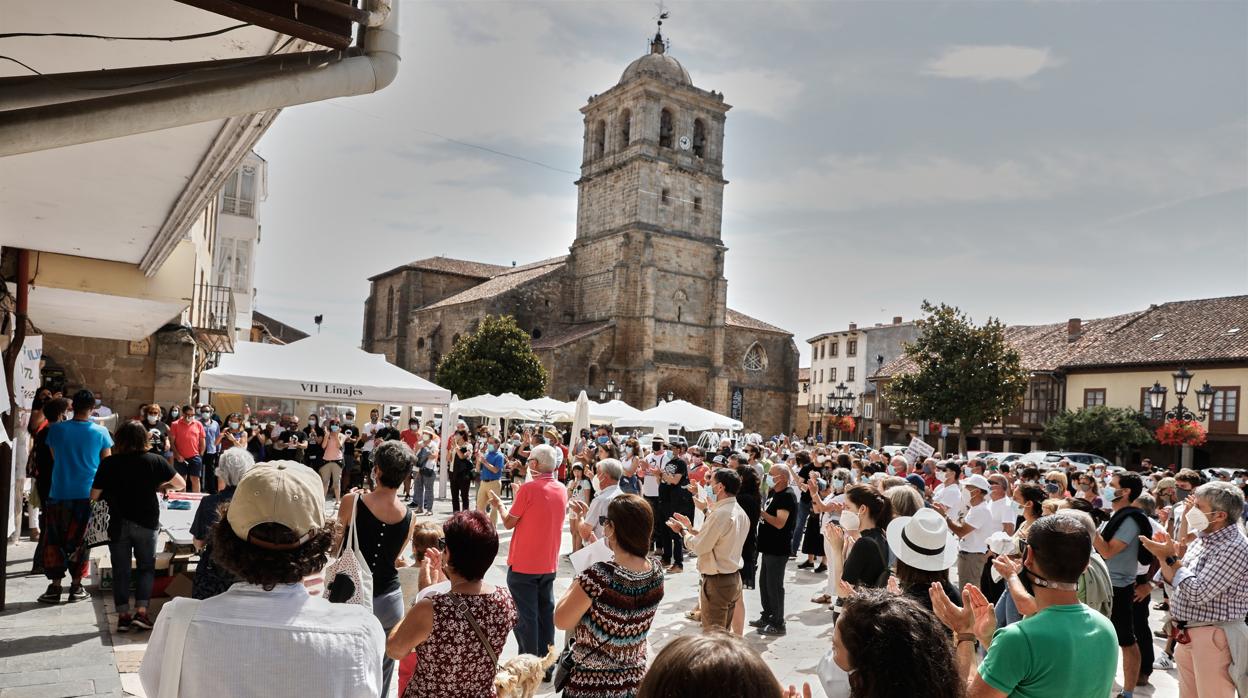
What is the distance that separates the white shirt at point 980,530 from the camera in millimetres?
7770

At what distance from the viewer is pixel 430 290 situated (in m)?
61.2

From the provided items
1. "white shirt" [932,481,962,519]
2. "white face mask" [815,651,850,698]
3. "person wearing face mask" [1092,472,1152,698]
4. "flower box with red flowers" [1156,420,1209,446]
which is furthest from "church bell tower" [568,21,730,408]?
"white face mask" [815,651,850,698]

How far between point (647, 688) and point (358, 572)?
7.66ft

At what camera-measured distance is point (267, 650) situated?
1962mm

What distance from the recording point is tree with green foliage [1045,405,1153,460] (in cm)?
3503

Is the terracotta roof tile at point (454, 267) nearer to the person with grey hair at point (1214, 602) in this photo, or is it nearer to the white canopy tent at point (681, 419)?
the white canopy tent at point (681, 419)

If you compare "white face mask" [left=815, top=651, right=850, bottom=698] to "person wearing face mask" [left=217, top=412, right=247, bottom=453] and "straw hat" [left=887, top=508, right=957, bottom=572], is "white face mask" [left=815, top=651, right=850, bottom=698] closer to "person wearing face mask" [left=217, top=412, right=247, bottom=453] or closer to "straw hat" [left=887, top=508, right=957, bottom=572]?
"straw hat" [left=887, top=508, right=957, bottom=572]

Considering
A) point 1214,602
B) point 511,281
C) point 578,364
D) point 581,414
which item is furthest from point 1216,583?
point 511,281

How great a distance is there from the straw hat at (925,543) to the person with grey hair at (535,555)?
2361mm

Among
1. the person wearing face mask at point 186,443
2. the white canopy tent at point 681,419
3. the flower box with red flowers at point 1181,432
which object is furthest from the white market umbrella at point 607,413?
the flower box with red flowers at point 1181,432

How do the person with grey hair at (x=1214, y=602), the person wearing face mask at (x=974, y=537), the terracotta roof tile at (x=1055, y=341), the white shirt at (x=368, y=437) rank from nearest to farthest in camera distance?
1. the person with grey hair at (x=1214, y=602)
2. the person wearing face mask at (x=974, y=537)
3. the white shirt at (x=368, y=437)
4. the terracotta roof tile at (x=1055, y=341)

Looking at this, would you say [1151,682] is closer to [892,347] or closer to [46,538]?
→ [46,538]

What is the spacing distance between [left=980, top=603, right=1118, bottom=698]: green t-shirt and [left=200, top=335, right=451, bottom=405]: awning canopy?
11.6 meters

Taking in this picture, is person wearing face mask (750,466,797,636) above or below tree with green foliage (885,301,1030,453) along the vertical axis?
below
